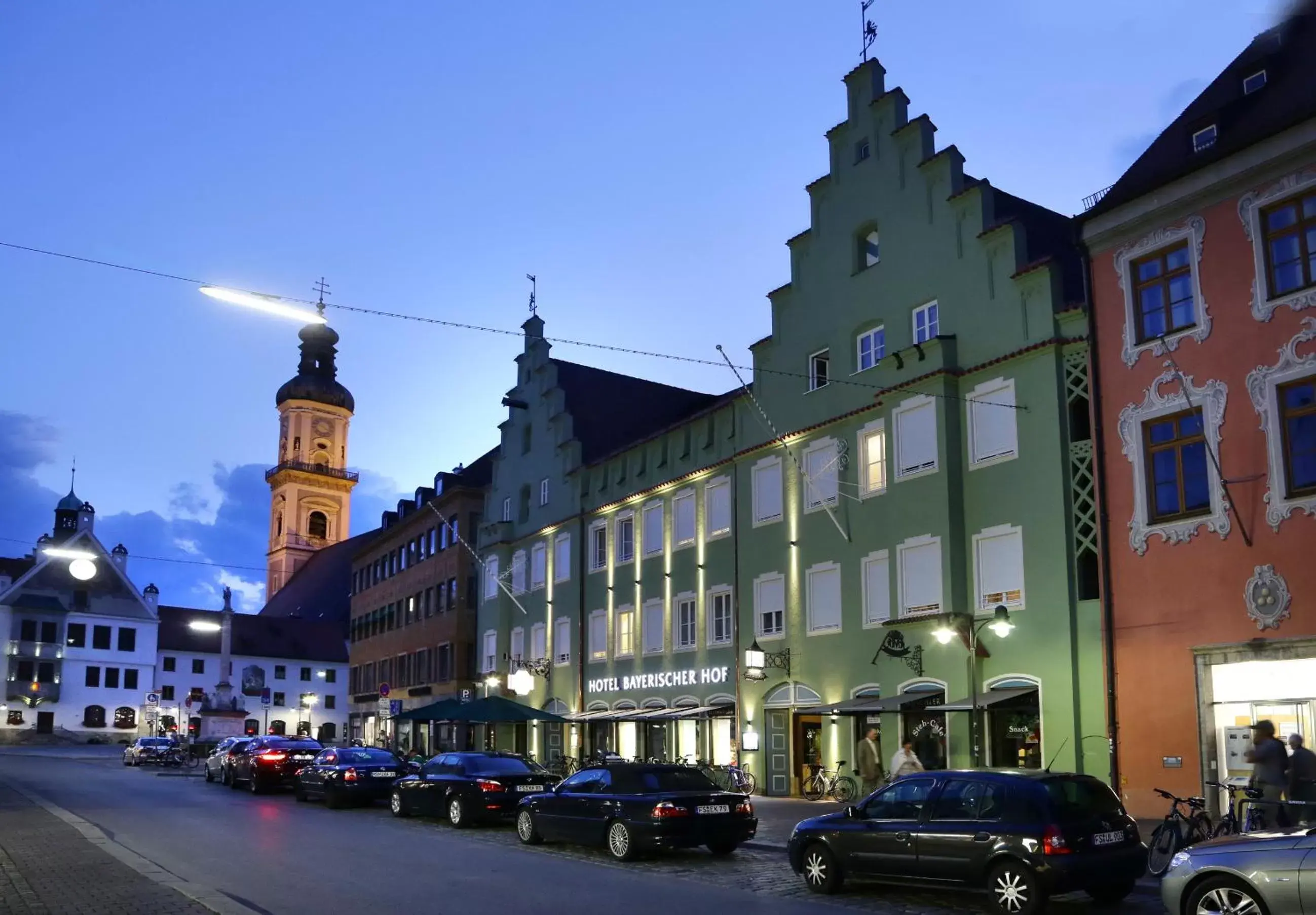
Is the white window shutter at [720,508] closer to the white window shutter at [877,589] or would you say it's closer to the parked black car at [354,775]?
the white window shutter at [877,589]

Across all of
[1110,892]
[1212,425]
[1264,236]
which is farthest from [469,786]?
[1264,236]

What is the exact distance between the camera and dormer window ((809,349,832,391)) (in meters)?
32.4

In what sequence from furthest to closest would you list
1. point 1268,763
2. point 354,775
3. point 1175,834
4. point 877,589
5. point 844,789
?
point 877,589 → point 354,775 → point 844,789 → point 1268,763 → point 1175,834

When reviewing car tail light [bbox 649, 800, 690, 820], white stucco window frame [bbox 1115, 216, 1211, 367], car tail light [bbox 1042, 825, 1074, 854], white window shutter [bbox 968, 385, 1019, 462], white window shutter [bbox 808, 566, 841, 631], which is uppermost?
white stucco window frame [bbox 1115, 216, 1211, 367]

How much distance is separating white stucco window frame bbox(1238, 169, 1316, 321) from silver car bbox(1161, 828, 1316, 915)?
1305 cm

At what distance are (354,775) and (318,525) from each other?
100938 mm

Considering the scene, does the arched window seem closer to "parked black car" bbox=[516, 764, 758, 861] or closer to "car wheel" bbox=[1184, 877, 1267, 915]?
"parked black car" bbox=[516, 764, 758, 861]

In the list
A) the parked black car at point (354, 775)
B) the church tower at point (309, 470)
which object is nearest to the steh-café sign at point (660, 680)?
the parked black car at point (354, 775)

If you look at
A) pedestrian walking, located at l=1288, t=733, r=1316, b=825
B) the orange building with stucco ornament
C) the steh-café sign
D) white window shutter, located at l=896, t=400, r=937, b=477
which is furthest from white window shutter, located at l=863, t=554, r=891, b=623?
pedestrian walking, located at l=1288, t=733, r=1316, b=825

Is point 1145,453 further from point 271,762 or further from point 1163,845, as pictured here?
point 271,762

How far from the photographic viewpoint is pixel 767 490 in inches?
1352

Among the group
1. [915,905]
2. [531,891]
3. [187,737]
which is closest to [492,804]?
[531,891]

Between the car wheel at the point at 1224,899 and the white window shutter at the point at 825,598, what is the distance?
65.2 ft

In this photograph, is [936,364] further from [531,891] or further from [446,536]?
[446,536]
